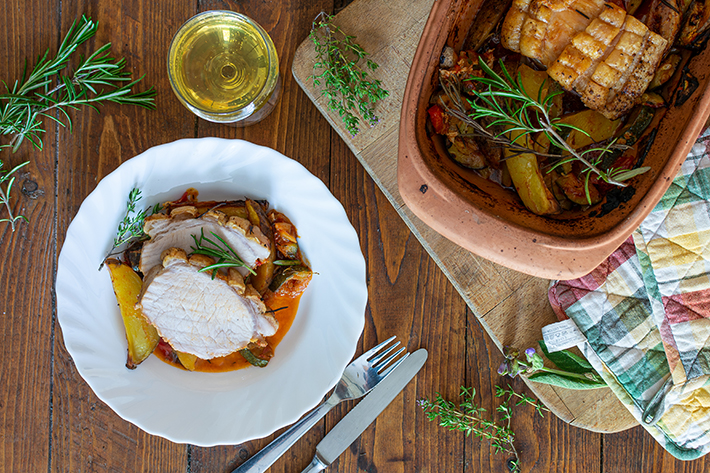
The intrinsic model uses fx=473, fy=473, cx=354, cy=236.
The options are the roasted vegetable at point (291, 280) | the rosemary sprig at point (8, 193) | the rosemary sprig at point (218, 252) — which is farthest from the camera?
the rosemary sprig at point (8, 193)

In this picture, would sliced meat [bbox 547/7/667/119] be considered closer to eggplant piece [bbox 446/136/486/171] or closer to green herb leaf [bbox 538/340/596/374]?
eggplant piece [bbox 446/136/486/171]

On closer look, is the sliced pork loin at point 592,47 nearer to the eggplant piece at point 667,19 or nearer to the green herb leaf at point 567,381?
the eggplant piece at point 667,19

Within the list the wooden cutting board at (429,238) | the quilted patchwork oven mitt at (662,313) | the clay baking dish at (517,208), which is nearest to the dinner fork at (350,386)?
the wooden cutting board at (429,238)

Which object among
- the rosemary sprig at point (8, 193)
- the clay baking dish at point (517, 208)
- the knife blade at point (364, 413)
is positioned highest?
the clay baking dish at point (517, 208)

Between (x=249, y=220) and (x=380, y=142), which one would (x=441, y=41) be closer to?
(x=380, y=142)

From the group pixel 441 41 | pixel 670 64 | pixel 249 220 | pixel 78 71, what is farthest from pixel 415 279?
pixel 78 71
